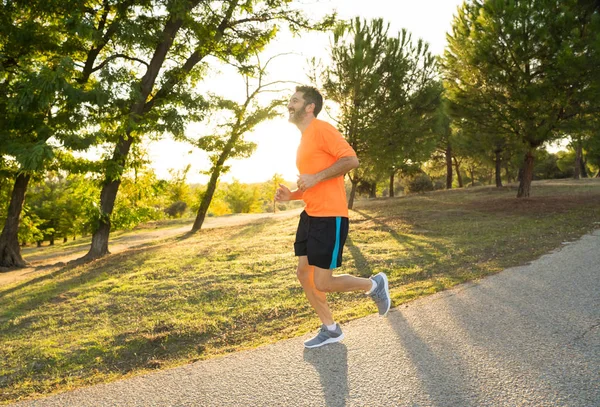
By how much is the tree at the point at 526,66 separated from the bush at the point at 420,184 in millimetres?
21309

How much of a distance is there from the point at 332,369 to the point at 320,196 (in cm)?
131

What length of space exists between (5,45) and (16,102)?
120 inches

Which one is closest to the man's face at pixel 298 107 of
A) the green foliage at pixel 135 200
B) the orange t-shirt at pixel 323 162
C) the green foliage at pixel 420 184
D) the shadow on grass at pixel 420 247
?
the orange t-shirt at pixel 323 162

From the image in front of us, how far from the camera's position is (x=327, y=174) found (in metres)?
3.27

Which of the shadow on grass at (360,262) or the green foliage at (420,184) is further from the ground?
the green foliage at (420,184)

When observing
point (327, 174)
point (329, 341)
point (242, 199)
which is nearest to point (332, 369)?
point (329, 341)

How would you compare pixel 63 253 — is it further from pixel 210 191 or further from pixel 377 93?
pixel 377 93

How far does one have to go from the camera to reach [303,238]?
11.5ft

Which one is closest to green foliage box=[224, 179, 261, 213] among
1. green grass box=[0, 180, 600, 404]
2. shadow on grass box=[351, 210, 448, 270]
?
green grass box=[0, 180, 600, 404]

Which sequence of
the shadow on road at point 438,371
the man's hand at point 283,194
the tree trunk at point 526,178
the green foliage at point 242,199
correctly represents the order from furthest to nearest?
the green foliage at point 242,199 → the tree trunk at point 526,178 → the man's hand at point 283,194 → the shadow on road at point 438,371

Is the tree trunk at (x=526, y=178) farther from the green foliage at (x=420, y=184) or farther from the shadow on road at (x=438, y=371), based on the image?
the green foliage at (x=420, y=184)

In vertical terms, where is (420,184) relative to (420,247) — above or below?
above

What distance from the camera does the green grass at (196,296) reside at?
408cm

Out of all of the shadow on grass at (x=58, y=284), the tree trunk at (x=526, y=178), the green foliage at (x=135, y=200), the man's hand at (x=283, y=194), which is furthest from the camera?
the tree trunk at (x=526, y=178)
